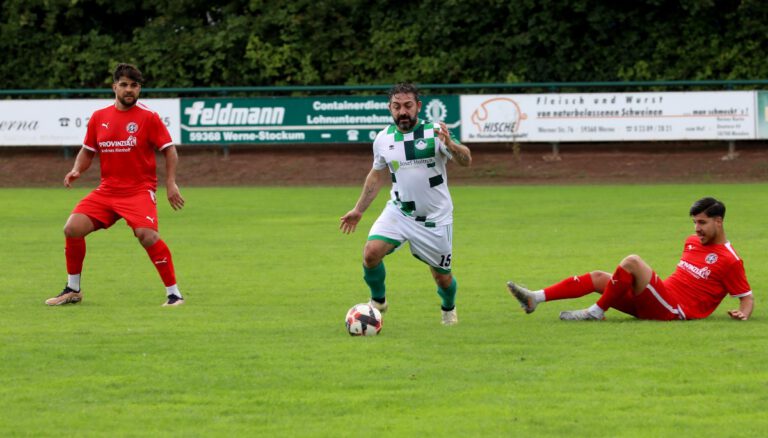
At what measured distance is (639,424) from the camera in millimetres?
6473

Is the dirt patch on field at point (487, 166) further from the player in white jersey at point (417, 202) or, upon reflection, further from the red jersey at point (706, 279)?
the player in white jersey at point (417, 202)

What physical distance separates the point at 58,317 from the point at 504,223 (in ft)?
Answer: 35.0

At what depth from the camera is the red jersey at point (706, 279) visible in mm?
9742

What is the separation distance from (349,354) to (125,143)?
389 cm

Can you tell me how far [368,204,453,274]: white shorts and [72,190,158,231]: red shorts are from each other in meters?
2.41

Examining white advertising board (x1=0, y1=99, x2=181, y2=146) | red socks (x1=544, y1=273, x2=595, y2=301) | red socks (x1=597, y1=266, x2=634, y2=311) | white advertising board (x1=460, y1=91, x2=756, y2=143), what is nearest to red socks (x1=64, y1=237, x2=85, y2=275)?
red socks (x1=544, y1=273, x2=595, y2=301)

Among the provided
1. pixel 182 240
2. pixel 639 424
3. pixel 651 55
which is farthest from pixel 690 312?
pixel 651 55

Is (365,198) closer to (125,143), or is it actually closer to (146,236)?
(146,236)

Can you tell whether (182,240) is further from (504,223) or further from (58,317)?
(58,317)

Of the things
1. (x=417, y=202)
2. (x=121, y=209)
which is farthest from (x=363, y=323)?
(x=121, y=209)

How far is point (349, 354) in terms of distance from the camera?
28.0 ft

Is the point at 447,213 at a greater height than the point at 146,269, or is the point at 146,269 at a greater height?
the point at 447,213

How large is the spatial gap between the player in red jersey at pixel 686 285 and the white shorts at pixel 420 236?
1.87 feet

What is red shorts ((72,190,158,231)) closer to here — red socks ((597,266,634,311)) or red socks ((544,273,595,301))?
red socks ((544,273,595,301))
